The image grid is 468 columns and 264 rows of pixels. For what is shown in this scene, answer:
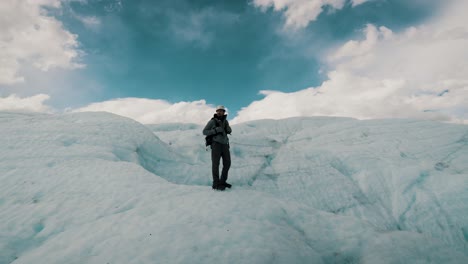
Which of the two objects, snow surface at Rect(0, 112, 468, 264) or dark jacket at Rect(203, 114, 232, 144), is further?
dark jacket at Rect(203, 114, 232, 144)

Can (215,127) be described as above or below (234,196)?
above

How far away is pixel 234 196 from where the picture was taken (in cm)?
606

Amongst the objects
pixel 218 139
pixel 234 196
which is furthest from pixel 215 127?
pixel 234 196

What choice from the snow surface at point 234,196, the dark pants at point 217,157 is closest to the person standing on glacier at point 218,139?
the dark pants at point 217,157

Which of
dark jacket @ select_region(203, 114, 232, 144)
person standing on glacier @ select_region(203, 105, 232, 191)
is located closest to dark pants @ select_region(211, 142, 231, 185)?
person standing on glacier @ select_region(203, 105, 232, 191)

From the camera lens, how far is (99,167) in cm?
754

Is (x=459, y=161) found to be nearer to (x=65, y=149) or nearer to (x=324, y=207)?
(x=324, y=207)

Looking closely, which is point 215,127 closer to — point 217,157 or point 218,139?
point 218,139

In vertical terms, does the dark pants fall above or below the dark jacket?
below

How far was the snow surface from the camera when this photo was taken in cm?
423

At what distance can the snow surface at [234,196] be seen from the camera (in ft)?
13.9

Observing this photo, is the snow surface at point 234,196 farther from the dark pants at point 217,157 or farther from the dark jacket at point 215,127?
the dark jacket at point 215,127

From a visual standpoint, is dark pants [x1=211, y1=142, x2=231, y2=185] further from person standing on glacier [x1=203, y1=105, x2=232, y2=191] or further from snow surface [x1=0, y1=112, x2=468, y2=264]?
snow surface [x1=0, y1=112, x2=468, y2=264]

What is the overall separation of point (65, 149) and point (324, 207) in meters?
9.31
